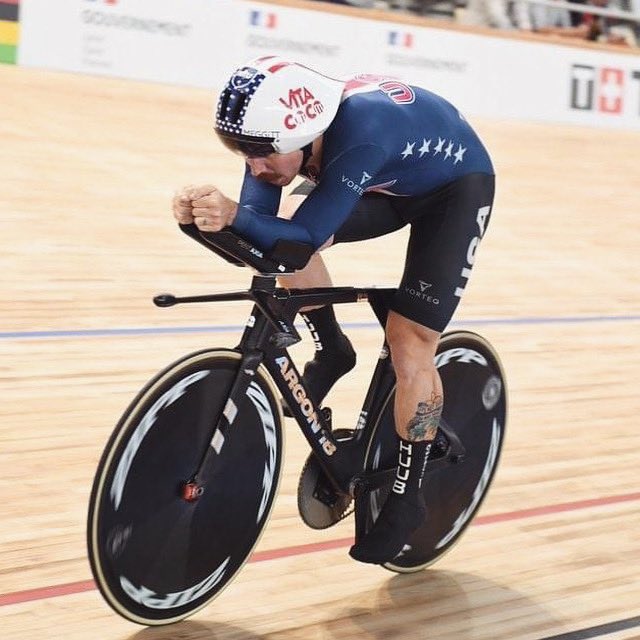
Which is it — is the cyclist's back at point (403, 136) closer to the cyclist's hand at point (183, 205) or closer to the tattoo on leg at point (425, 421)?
the cyclist's hand at point (183, 205)

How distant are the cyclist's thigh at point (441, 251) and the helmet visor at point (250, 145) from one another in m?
0.50

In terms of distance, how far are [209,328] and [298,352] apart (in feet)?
1.50

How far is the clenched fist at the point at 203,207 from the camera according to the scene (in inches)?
89.3

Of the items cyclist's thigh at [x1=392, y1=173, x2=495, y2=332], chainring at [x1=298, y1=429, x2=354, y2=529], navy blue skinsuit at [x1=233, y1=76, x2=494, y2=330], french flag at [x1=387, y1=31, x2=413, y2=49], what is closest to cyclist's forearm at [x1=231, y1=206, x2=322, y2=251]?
navy blue skinsuit at [x1=233, y1=76, x2=494, y2=330]

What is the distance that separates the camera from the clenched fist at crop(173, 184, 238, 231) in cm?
227

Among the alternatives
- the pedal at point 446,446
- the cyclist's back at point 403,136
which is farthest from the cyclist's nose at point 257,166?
the pedal at point 446,446

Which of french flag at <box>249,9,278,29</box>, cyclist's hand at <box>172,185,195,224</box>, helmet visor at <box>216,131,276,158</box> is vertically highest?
helmet visor at <box>216,131,276,158</box>

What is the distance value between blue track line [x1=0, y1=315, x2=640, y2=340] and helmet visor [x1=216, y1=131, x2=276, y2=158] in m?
2.57

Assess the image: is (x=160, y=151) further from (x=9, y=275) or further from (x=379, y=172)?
(x=379, y=172)

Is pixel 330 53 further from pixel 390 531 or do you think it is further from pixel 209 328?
pixel 390 531

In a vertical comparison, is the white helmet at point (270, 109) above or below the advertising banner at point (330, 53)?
above

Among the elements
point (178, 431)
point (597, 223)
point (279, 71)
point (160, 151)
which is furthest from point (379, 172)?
point (597, 223)

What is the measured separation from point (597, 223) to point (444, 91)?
2.86 meters

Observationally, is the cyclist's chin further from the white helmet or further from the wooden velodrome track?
the wooden velodrome track
